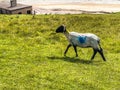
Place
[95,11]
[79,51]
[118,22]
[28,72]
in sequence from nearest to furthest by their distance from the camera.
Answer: [28,72]
[79,51]
[118,22]
[95,11]

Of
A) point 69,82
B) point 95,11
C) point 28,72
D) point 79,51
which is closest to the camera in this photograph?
point 69,82

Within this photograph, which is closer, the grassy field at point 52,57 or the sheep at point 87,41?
the grassy field at point 52,57

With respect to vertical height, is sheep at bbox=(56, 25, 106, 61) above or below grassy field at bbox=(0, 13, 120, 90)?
above

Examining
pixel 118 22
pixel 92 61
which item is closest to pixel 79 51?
pixel 92 61

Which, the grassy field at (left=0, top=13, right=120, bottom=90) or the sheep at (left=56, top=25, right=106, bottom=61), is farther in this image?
the sheep at (left=56, top=25, right=106, bottom=61)

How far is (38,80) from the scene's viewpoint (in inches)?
754

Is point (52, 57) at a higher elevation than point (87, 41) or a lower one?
lower

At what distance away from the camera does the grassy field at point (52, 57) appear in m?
19.0

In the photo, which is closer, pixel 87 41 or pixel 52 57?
pixel 87 41

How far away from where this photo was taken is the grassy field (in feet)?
62.4

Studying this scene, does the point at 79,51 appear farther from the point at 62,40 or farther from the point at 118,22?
the point at 118,22

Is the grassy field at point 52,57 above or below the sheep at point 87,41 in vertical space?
below

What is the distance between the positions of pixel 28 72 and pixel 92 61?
5.54 m

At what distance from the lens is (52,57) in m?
24.2
